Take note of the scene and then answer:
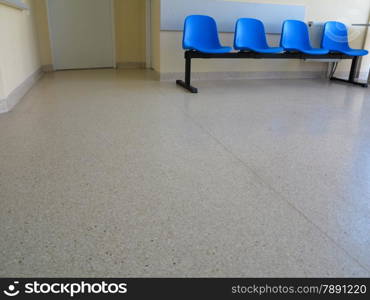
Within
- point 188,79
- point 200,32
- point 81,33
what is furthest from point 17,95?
point 81,33

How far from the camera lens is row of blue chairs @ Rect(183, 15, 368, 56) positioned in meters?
3.89

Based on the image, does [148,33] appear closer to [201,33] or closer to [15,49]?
[201,33]

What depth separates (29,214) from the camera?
4.09 feet

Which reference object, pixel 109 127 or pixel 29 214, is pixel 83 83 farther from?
pixel 29 214

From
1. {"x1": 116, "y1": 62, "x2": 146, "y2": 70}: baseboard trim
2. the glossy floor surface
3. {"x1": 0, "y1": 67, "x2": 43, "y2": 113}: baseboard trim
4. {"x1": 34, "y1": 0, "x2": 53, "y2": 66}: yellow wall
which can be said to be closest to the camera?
the glossy floor surface

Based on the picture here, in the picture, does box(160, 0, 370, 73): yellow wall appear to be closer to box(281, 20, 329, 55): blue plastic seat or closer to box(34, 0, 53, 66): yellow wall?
box(281, 20, 329, 55): blue plastic seat

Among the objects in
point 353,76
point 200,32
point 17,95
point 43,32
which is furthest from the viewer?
point 43,32

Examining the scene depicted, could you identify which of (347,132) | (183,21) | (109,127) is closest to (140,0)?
(183,21)

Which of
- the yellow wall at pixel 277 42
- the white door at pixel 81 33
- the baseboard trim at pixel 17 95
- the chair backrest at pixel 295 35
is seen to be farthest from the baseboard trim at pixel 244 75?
the white door at pixel 81 33

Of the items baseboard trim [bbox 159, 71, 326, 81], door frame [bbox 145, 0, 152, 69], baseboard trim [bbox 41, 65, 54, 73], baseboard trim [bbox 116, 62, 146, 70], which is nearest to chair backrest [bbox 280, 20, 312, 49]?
baseboard trim [bbox 159, 71, 326, 81]

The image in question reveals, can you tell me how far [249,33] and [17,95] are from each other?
9.33ft

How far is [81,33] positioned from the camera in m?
5.44

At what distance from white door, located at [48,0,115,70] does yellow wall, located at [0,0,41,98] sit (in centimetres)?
85

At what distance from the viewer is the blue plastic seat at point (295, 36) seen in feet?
14.2
